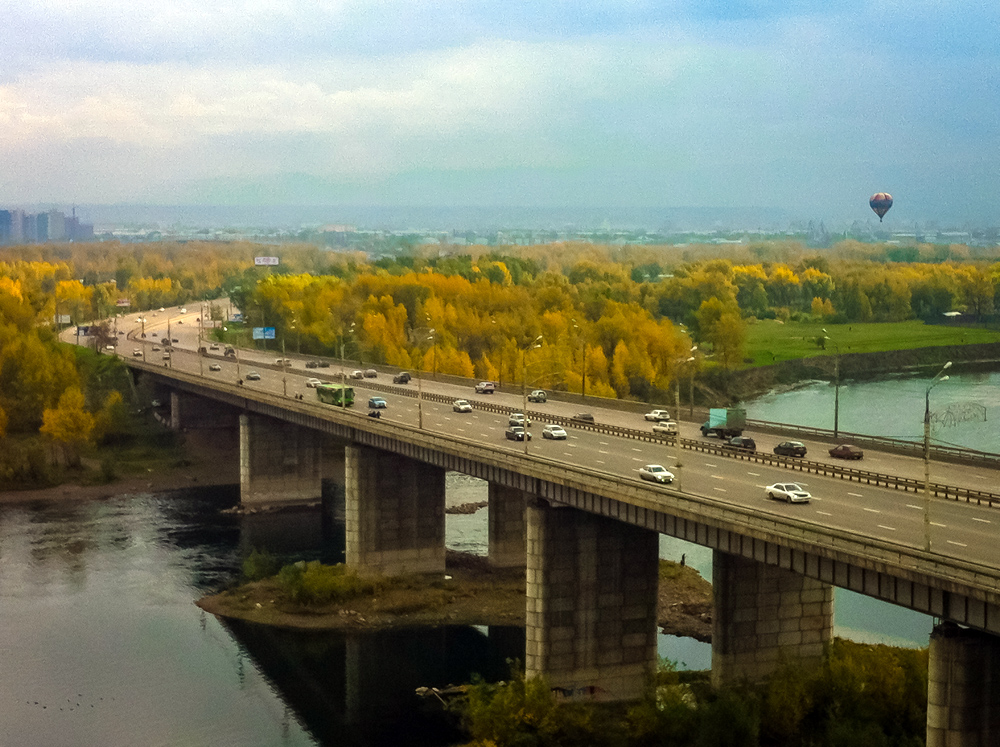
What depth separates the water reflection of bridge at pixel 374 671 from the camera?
174ft

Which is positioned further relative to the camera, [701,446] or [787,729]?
[701,446]

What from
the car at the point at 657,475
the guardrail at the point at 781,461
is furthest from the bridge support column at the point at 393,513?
the car at the point at 657,475

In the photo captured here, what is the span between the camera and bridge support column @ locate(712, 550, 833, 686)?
5103 cm

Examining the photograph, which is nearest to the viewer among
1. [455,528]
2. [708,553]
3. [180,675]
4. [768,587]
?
[768,587]

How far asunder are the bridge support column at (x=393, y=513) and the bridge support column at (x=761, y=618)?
82.4 ft

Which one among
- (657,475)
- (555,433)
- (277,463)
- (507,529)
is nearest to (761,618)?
(657,475)

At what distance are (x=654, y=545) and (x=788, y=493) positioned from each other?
9.35 m

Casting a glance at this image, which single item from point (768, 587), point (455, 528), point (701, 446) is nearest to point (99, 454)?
point (455, 528)

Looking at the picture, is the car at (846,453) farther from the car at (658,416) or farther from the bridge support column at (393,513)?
the bridge support column at (393,513)

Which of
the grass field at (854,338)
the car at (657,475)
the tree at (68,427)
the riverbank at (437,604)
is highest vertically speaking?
the car at (657,475)

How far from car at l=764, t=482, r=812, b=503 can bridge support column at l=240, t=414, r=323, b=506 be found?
55222 mm

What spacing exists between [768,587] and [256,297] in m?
129

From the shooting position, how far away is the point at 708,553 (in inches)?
3031

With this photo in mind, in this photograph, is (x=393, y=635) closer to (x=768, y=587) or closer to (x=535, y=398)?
(x=768, y=587)
